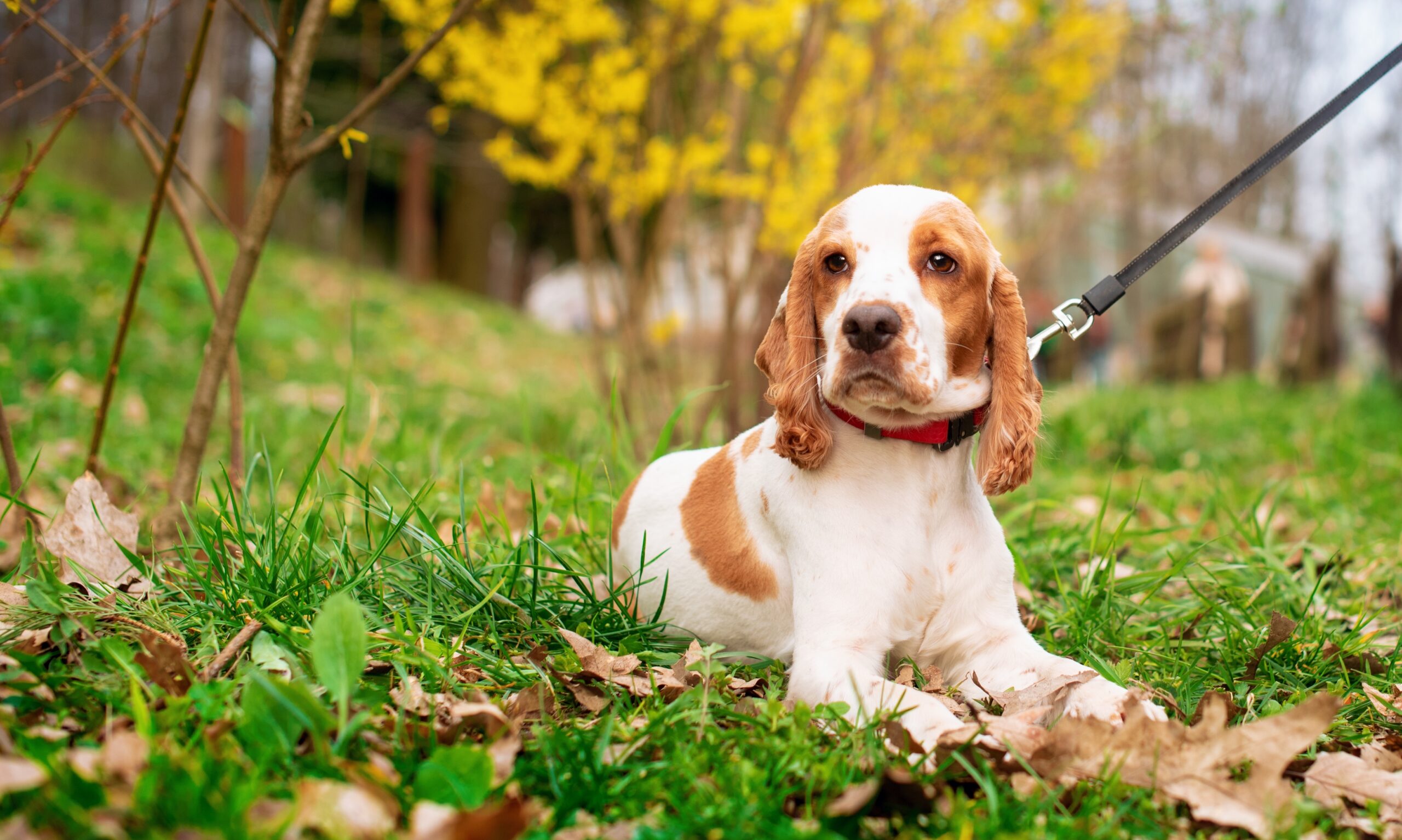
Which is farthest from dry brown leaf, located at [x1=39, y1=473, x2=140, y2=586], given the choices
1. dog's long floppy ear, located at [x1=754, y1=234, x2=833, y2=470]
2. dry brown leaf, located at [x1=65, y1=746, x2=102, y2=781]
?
dog's long floppy ear, located at [x1=754, y1=234, x2=833, y2=470]

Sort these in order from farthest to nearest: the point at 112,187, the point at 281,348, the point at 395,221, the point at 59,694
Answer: the point at 395,221
the point at 112,187
the point at 281,348
the point at 59,694

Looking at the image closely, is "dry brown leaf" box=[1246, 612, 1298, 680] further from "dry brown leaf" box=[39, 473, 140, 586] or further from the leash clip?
"dry brown leaf" box=[39, 473, 140, 586]

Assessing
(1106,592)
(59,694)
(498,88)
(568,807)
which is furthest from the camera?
(498,88)

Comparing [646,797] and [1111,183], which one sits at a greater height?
[1111,183]

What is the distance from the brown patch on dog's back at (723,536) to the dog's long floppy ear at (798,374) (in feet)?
0.85

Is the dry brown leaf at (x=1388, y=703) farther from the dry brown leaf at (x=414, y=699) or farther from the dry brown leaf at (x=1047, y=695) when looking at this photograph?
the dry brown leaf at (x=414, y=699)

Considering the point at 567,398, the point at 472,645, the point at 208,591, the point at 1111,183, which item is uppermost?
the point at 1111,183

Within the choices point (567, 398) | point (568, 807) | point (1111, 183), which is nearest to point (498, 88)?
point (567, 398)

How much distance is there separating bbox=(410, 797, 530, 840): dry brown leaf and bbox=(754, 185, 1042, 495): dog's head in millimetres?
1051

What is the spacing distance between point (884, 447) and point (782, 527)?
0.31 metres

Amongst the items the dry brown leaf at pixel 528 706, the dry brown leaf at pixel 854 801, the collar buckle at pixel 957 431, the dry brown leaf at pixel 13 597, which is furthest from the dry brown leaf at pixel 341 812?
the collar buckle at pixel 957 431

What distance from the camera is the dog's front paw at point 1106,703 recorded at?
192 cm

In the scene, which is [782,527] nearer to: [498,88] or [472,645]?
[472,645]

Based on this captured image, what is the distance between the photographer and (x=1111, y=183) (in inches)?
498
